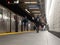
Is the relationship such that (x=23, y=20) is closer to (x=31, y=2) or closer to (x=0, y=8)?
(x=31, y=2)

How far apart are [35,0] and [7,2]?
30.7 ft

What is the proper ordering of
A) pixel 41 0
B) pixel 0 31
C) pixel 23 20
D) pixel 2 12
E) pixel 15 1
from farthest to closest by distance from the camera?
pixel 23 20 → pixel 41 0 → pixel 15 1 → pixel 2 12 → pixel 0 31

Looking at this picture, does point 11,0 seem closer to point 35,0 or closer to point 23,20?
point 35,0

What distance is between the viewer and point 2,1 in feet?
73.7

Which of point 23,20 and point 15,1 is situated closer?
point 15,1

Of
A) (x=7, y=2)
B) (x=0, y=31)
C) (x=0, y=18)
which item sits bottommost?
(x=0, y=31)

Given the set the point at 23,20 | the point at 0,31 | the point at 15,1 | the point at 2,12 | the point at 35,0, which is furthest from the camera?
the point at 23,20

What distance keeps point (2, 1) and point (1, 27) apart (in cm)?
435

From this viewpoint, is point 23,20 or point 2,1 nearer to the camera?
point 2,1

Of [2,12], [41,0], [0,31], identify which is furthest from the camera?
[41,0]

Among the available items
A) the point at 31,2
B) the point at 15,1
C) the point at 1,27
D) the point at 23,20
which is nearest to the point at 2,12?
the point at 1,27

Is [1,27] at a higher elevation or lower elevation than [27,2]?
lower

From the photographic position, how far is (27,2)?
106ft

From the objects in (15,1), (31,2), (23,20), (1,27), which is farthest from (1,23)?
(23,20)
